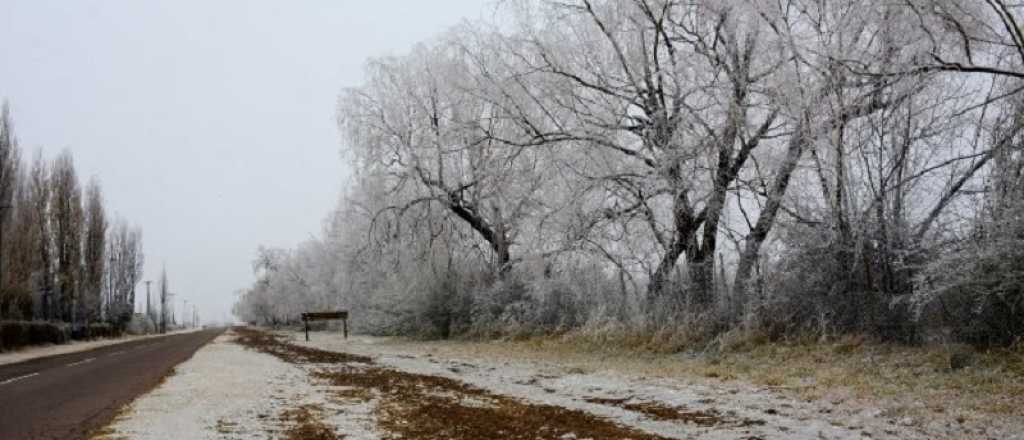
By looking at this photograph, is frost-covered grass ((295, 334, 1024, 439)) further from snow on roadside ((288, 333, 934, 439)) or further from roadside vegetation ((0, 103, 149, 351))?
roadside vegetation ((0, 103, 149, 351))

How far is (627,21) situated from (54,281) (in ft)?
147

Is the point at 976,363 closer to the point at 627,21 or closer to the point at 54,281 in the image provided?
the point at 627,21

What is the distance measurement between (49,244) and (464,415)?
4817 centimetres

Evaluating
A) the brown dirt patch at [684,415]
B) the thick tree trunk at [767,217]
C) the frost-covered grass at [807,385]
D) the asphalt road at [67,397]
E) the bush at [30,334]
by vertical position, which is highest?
the thick tree trunk at [767,217]

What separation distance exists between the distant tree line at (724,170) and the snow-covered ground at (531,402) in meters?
2.88

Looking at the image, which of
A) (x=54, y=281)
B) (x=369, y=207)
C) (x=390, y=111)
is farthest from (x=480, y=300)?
(x=54, y=281)

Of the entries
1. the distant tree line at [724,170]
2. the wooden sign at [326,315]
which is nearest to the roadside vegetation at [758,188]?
the distant tree line at [724,170]

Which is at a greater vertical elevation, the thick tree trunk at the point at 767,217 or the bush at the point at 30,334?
the thick tree trunk at the point at 767,217

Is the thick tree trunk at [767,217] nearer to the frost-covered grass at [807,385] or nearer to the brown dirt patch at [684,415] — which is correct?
the frost-covered grass at [807,385]

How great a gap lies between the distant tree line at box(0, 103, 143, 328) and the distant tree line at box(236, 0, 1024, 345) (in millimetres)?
23873

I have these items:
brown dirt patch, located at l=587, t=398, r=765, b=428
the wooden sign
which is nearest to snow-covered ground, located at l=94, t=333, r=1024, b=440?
brown dirt patch, located at l=587, t=398, r=765, b=428

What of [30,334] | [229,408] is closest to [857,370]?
[229,408]

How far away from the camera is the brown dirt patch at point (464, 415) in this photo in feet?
21.0

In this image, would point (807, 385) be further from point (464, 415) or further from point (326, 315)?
point (326, 315)
